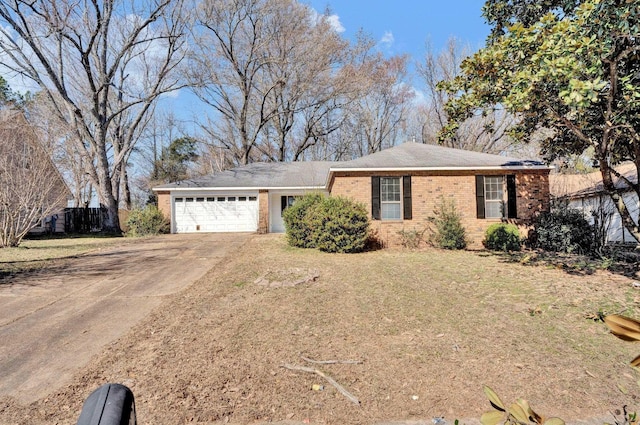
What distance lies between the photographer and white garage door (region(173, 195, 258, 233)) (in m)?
18.3

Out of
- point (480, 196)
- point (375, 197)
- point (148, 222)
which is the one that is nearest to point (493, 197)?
point (480, 196)

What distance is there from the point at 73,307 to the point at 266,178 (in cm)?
1443

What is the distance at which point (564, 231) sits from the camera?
10680 mm

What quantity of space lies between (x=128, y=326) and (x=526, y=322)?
17.8ft

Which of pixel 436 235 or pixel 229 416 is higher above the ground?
pixel 436 235

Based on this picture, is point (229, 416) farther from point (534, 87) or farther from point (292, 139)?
point (292, 139)

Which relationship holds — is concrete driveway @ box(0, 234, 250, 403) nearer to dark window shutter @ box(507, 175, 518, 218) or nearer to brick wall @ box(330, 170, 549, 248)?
brick wall @ box(330, 170, 549, 248)

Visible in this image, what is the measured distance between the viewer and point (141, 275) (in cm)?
788

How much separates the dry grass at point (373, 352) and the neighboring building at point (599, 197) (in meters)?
6.96

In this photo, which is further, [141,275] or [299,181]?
[299,181]

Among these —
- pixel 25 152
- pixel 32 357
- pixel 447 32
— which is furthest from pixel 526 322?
pixel 447 32

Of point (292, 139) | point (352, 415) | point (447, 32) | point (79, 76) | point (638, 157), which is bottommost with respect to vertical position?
point (352, 415)

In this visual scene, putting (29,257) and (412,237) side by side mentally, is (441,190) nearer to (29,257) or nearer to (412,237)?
(412,237)

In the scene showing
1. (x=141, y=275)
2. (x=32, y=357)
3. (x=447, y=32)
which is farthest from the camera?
(x=447, y=32)
